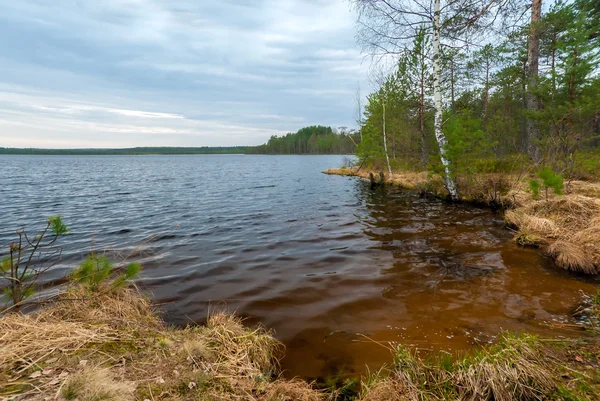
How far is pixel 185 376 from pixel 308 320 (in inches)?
91.6

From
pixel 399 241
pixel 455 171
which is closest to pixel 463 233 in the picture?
pixel 399 241

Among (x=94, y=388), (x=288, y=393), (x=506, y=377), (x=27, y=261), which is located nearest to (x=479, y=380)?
(x=506, y=377)

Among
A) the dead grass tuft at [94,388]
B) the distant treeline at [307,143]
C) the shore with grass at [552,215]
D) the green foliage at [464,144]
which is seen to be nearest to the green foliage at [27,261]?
the dead grass tuft at [94,388]

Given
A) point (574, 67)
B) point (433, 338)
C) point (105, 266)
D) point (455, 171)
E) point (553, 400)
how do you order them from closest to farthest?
point (553, 400) → point (433, 338) → point (105, 266) → point (574, 67) → point (455, 171)

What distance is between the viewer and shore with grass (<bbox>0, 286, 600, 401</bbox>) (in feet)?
7.47

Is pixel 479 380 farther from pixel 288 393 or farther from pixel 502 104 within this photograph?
pixel 502 104

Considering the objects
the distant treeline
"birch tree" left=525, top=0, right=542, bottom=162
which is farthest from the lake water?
the distant treeline

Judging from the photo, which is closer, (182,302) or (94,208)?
(182,302)

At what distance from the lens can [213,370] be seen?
9.04ft

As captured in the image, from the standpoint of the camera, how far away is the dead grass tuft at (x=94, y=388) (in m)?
2.06

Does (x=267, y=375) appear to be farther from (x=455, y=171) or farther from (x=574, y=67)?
(x=574, y=67)

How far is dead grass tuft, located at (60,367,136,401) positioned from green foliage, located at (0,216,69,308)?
1.43 meters

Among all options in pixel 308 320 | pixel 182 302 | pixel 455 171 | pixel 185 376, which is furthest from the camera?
pixel 455 171

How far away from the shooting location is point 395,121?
26969mm
